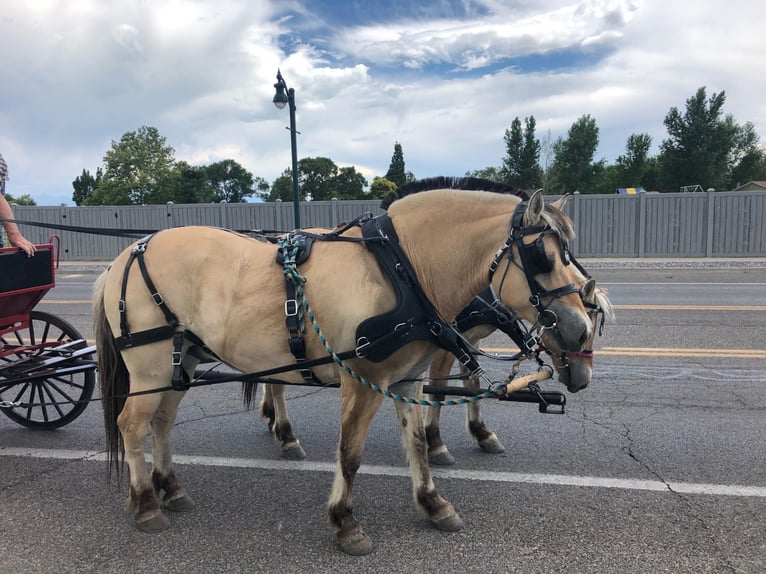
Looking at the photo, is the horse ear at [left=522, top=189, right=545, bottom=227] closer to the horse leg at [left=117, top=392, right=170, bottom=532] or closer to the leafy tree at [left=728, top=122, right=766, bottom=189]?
the horse leg at [left=117, top=392, right=170, bottom=532]

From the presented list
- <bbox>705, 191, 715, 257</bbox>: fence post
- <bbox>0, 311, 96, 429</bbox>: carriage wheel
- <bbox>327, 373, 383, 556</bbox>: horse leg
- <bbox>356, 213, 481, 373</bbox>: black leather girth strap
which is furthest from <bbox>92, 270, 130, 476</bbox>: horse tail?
<bbox>705, 191, 715, 257</bbox>: fence post

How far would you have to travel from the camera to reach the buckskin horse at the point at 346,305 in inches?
102

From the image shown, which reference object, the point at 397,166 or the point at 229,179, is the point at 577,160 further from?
the point at 229,179

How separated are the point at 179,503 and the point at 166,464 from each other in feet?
0.84

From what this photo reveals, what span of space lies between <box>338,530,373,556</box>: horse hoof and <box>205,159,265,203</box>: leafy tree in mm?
76846

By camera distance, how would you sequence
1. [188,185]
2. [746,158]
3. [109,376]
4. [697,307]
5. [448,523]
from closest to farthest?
1. [448,523]
2. [109,376]
3. [697,307]
4. [746,158]
5. [188,185]

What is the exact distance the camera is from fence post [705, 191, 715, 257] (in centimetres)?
1803

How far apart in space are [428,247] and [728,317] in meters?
7.52

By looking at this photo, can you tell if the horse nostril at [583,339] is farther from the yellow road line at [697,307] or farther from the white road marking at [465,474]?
the yellow road line at [697,307]

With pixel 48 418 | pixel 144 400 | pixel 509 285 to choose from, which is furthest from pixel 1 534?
pixel 509 285

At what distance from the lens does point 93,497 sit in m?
3.36

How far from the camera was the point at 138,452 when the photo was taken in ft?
10.3

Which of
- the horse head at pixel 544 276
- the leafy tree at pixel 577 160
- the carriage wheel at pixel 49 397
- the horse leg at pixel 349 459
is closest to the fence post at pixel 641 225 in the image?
the horse head at pixel 544 276

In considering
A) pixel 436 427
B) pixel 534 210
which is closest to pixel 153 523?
pixel 436 427
